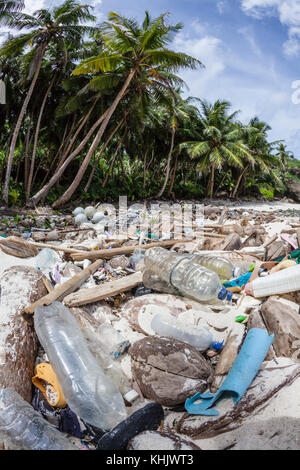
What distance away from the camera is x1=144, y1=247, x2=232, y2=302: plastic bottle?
111 inches

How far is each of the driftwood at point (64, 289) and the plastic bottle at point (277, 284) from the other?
1.86 metres

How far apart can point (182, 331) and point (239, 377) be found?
0.66m

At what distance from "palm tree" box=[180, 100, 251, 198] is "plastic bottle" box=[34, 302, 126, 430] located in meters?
15.8

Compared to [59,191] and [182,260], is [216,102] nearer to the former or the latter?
[59,191]

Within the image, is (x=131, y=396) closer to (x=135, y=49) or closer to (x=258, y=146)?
(x=135, y=49)

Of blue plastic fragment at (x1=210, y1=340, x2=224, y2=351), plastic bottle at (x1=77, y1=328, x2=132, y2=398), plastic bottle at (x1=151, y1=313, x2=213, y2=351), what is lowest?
Result: plastic bottle at (x1=77, y1=328, x2=132, y2=398)

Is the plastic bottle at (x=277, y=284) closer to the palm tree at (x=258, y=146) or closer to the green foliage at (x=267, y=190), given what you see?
the palm tree at (x=258, y=146)

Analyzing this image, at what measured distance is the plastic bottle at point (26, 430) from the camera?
143cm

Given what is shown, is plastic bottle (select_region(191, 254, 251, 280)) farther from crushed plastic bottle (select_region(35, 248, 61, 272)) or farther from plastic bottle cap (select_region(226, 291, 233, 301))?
crushed plastic bottle (select_region(35, 248, 61, 272))

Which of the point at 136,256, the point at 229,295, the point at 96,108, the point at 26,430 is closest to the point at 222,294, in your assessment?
the point at 229,295

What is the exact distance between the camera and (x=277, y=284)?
8.70 ft

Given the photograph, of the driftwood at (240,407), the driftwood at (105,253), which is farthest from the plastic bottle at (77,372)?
the driftwood at (105,253)

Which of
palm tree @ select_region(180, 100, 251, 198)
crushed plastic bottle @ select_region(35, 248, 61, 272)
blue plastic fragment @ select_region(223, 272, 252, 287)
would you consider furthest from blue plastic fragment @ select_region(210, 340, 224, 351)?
palm tree @ select_region(180, 100, 251, 198)

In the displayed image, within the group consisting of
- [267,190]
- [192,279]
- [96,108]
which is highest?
[96,108]
